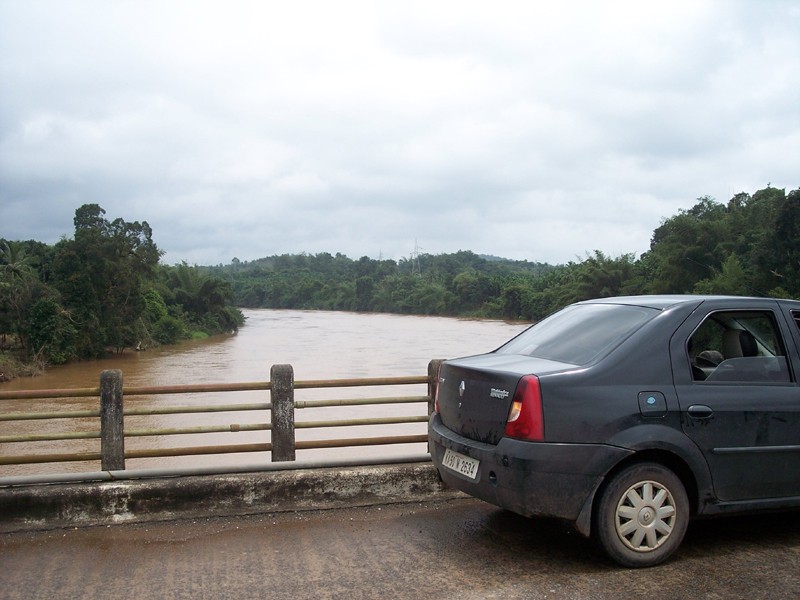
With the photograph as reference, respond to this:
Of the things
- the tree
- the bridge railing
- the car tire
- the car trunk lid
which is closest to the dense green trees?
the tree

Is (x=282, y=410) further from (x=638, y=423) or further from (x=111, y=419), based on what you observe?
(x=638, y=423)

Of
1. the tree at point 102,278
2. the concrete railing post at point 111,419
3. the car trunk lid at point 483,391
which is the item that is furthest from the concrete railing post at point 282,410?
the tree at point 102,278

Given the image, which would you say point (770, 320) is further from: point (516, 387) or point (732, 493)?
point (516, 387)

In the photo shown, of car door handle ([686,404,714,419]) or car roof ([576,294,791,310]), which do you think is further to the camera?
car roof ([576,294,791,310])

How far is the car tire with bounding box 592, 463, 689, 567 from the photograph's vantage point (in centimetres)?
413

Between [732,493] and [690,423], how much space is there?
52 centimetres

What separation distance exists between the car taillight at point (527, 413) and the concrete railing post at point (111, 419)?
2983mm

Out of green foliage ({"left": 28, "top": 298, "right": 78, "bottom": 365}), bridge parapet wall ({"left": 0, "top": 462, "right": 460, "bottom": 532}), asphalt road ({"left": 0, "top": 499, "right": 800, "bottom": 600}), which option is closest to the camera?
asphalt road ({"left": 0, "top": 499, "right": 800, "bottom": 600})

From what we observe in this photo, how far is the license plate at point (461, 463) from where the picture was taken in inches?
170

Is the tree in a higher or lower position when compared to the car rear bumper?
higher

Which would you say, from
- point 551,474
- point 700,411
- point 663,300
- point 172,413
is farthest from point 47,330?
point 700,411

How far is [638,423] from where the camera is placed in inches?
162

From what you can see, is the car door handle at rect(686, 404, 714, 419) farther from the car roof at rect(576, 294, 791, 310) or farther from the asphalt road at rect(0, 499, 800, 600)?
the asphalt road at rect(0, 499, 800, 600)

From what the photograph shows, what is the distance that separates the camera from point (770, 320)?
15.5ft
